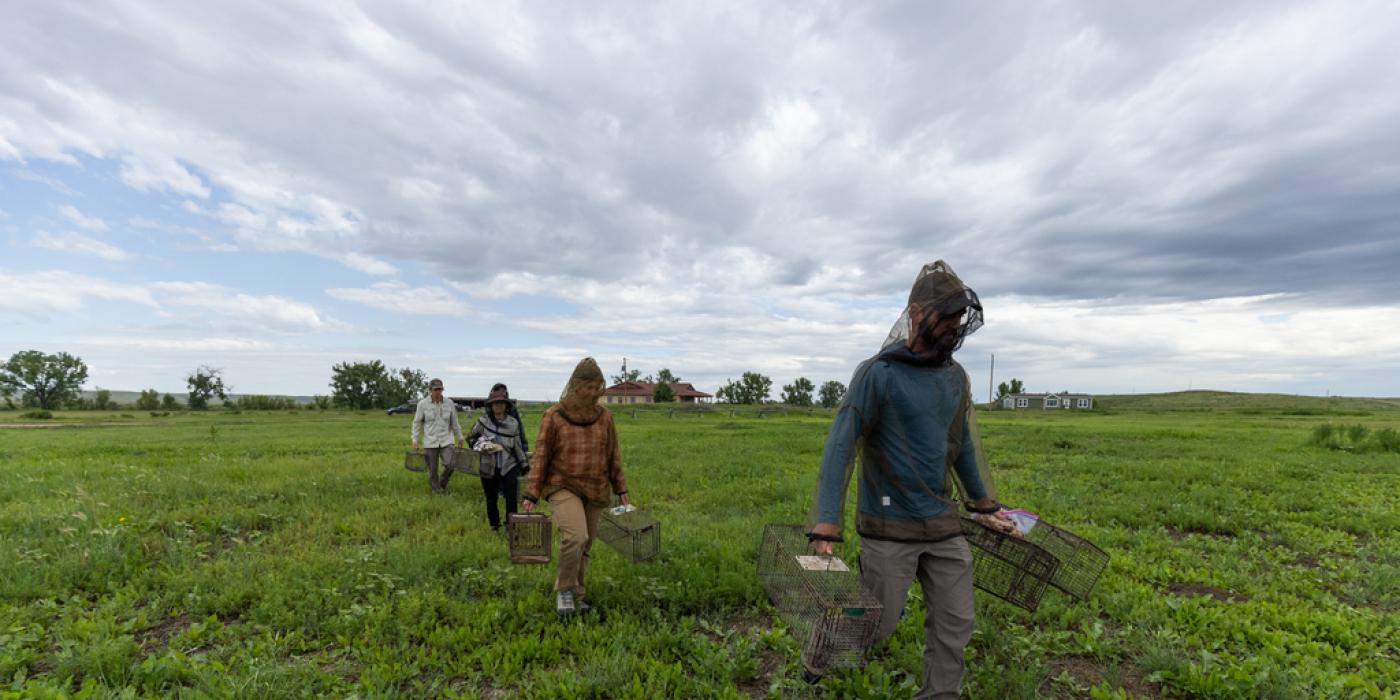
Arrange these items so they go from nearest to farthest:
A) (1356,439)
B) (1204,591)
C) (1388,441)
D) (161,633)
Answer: (161,633), (1204,591), (1388,441), (1356,439)

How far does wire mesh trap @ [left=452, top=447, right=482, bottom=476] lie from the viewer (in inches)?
361

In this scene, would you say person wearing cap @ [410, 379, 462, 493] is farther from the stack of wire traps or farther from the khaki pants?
the khaki pants

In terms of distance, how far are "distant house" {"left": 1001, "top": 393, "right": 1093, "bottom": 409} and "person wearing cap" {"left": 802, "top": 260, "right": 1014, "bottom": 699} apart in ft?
396

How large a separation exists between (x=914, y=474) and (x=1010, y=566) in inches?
62.2

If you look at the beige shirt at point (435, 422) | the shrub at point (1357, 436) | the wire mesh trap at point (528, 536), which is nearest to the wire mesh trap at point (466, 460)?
the beige shirt at point (435, 422)

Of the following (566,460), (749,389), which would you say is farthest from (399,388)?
(566,460)

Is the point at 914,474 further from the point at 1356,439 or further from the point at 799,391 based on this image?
the point at 799,391

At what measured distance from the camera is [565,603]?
5.35m

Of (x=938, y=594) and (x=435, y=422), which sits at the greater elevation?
(x=435, y=422)

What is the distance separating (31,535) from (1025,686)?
34.7ft

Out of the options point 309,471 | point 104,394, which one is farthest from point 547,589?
point 104,394

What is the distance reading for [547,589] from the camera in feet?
19.4

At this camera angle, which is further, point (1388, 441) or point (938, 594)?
point (1388, 441)

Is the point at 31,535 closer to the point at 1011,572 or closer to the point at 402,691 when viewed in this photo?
the point at 402,691
